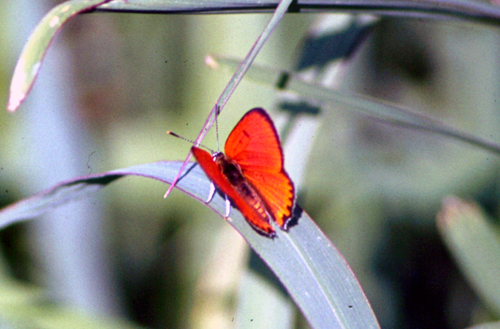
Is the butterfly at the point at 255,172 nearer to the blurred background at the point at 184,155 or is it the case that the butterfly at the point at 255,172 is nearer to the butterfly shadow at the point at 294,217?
the butterfly shadow at the point at 294,217

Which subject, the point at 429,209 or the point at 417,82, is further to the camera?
the point at 417,82

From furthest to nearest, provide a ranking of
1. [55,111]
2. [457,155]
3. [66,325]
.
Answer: [457,155]
[55,111]
[66,325]

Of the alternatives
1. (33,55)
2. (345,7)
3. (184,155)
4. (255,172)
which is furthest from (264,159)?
(184,155)

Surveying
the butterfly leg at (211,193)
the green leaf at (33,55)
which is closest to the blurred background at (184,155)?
the butterfly leg at (211,193)

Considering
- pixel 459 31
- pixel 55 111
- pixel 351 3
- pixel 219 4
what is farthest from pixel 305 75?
pixel 459 31

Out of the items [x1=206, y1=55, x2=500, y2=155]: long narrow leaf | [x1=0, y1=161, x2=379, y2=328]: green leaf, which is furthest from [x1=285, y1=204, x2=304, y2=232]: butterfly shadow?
[x1=206, y1=55, x2=500, y2=155]: long narrow leaf

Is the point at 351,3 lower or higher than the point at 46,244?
higher

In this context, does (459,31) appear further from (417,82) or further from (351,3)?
(351,3)

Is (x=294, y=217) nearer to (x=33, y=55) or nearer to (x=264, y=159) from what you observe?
(x=264, y=159)
